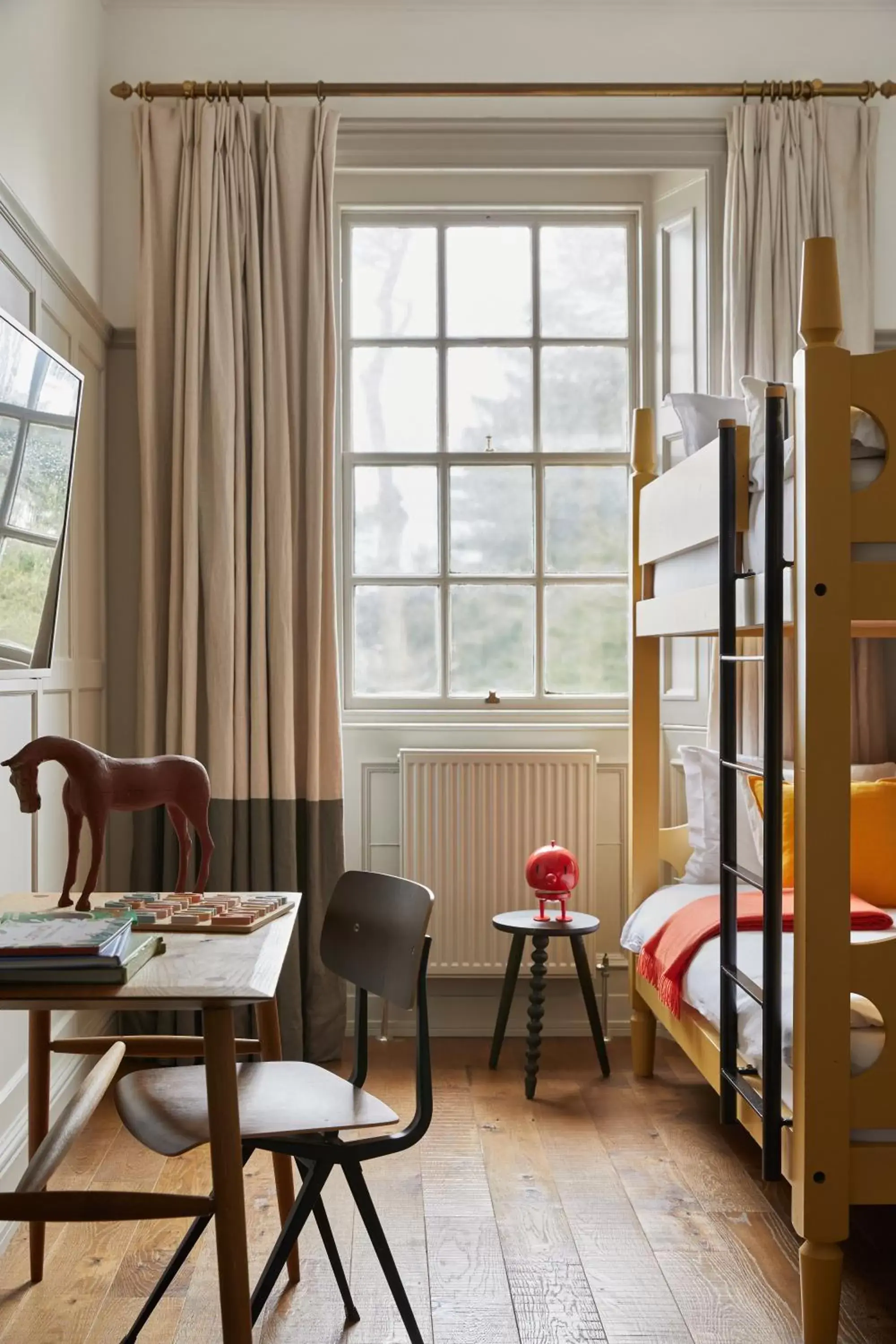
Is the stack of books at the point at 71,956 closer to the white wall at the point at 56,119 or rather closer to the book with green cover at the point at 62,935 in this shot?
the book with green cover at the point at 62,935

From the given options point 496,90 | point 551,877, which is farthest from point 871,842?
point 496,90

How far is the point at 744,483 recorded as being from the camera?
242 centimetres

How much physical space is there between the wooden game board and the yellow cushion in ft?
4.85

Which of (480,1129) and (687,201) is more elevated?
(687,201)

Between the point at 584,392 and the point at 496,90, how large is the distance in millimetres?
977

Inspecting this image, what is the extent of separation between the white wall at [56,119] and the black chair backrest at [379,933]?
67.9 inches

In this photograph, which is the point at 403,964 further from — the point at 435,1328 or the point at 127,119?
the point at 127,119

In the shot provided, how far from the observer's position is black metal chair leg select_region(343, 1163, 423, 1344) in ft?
6.08

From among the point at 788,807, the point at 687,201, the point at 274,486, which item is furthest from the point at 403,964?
the point at 687,201

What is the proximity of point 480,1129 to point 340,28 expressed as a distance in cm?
332

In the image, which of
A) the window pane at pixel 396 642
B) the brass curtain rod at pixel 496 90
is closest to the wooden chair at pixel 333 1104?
the window pane at pixel 396 642

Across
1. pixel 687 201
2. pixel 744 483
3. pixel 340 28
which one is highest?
pixel 340 28

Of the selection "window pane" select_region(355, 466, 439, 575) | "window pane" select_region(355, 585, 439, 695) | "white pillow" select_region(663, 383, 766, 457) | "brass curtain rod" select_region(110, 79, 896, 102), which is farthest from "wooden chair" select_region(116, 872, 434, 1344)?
"brass curtain rod" select_region(110, 79, 896, 102)

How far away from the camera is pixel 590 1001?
3.40 m
